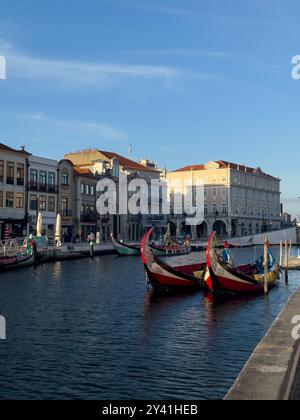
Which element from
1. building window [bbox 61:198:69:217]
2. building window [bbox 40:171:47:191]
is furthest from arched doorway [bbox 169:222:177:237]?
building window [bbox 40:171:47:191]

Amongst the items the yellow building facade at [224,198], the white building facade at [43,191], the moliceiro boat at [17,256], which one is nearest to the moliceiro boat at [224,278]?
the moliceiro boat at [17,256]

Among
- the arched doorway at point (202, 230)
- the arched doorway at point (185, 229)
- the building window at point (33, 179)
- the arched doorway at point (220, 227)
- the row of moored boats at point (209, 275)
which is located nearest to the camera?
the row of moored boats at point (209, 275)

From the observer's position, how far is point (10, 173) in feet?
195

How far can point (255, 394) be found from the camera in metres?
8.83

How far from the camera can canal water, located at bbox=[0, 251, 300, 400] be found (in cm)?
1179

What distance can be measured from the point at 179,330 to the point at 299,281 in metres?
19.7

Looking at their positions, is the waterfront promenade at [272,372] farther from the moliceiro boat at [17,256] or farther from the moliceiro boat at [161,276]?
the moliceiro boat at [17,256]

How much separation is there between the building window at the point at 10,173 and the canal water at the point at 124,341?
31.2 m

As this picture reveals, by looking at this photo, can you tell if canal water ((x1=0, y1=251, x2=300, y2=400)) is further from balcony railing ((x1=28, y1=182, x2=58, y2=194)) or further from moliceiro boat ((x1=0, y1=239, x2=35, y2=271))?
balcony railing ((x1=28, y1=182, x2=58, y2=194))

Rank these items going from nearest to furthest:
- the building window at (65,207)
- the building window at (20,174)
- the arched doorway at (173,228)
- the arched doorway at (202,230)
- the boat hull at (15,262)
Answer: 1. the boat hull at (15,262)
2. the building window at (20,174)
3. the building window at (65,207)
4. the arched doorway at (173,228)
5. the arched doorway at (202,230)

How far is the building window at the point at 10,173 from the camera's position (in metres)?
Result: 58.8

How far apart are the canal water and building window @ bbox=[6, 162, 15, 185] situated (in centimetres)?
3121

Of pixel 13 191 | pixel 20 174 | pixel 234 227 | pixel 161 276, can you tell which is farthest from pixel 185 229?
pixel 161 276
